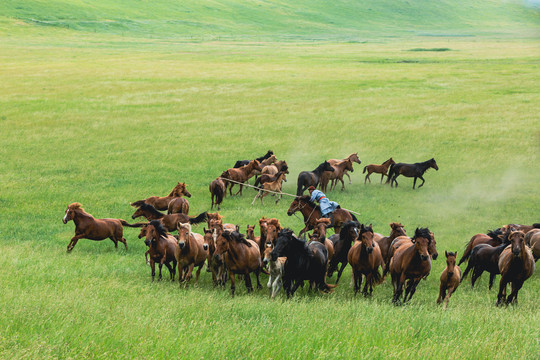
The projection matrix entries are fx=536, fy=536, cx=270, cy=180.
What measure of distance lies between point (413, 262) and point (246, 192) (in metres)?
15.6

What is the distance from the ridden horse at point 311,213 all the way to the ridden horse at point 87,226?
20.0 ft

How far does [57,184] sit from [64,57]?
6891 cm

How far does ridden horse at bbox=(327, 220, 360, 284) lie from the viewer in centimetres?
1495

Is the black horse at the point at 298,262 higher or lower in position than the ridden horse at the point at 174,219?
higher

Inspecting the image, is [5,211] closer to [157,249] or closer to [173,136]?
[157,249]

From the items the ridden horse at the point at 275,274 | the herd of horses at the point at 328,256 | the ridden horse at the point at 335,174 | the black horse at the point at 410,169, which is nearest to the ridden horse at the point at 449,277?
the herd of horses at the point at 328,256

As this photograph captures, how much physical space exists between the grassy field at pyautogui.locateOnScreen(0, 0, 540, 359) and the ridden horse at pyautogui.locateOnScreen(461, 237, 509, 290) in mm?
647

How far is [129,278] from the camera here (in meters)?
13.9

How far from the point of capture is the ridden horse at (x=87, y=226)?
1670 cm

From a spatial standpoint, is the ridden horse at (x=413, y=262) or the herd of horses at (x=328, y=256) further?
the herd of horses at (x=328, y=256)

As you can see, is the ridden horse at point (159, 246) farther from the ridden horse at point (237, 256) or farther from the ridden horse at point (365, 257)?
the ridden horse at point (365, 257)

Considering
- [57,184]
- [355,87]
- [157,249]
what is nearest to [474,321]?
[157,249]

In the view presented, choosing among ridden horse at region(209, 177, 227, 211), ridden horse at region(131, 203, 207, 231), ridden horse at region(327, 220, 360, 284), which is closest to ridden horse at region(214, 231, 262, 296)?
ridden horse at region(327, 220, 360, 284)

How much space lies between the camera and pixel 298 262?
13.1 meters
